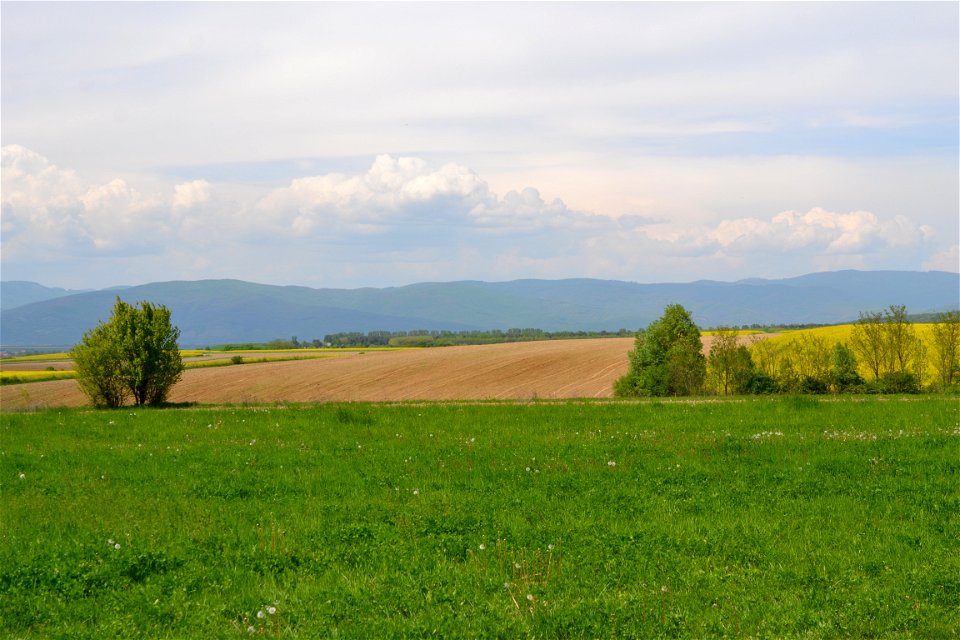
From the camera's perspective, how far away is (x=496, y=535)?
39.6ft

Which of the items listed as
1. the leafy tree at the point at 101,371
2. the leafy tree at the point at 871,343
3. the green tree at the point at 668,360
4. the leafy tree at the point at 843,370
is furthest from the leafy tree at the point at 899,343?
the leafy tree at the point at 101,371

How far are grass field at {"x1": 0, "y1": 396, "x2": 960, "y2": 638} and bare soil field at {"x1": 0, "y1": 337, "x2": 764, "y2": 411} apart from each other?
3463cm

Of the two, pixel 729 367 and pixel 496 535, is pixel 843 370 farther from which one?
pixel 496 535

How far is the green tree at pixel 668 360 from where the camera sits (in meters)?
48.6

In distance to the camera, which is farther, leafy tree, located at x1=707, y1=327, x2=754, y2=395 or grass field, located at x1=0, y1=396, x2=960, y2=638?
leafy tree, located at x1=707, y1=327, x2=754, y2=395

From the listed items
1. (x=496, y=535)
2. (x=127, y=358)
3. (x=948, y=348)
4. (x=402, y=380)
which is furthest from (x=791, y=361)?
(x=496, y=535)

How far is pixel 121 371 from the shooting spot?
35.8 m

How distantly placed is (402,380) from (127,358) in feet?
136

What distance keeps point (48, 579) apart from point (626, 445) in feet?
42.2

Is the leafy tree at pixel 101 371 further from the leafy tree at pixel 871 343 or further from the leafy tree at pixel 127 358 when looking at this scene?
the leafy tree at pixel 871 343

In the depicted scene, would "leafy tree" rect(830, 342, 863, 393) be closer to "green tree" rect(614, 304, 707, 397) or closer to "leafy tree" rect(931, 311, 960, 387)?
"leafy tree" rect(931, 311, 960, 387)

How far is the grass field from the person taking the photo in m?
9.16

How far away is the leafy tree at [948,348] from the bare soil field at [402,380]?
22.6m

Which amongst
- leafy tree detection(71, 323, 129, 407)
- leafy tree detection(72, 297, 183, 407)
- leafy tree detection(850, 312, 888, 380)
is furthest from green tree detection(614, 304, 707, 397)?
leafy tree detection(71, 323, 129, 407)
